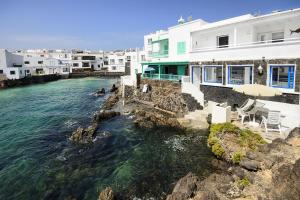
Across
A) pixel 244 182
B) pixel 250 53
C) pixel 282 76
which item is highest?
pixel 250 53

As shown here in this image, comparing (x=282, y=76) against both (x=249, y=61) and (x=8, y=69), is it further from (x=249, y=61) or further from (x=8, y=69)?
(x=8, y=69)

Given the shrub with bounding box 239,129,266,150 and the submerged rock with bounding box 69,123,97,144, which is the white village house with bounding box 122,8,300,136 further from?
the submerged rock with bounding box 69,123,97,144

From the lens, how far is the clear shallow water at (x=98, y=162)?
11234 millimetres

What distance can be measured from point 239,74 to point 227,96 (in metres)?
2.75

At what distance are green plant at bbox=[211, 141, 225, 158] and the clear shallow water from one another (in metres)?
0.63

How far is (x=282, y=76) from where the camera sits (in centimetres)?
1884

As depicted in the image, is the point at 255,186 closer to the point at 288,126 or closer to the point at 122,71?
the point at 288,126

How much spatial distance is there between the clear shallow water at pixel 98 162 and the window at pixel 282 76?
802 cm

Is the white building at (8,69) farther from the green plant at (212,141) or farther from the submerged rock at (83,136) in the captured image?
the green plant at (212,141)

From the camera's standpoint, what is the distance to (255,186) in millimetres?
9172

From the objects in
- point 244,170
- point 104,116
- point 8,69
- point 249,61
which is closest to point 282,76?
point 249,61

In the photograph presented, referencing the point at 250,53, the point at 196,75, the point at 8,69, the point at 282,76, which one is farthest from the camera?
the point at 8,69

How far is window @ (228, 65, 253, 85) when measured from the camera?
1995 cm

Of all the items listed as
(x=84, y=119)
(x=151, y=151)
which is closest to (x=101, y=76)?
(x=84, y=119)
